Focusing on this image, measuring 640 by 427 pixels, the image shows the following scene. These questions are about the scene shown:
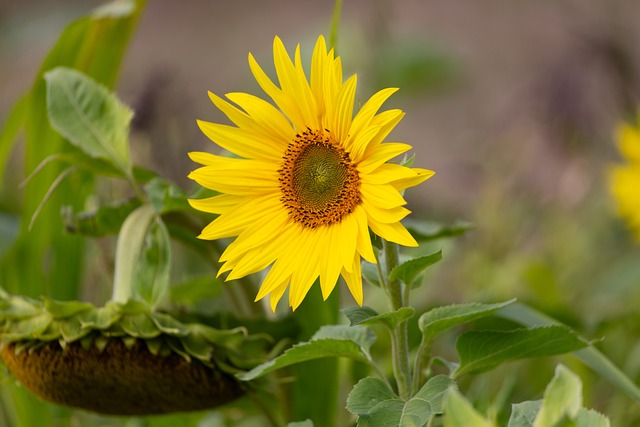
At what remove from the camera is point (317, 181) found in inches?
17.1

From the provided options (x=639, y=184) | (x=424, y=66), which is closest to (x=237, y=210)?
(x=639, y=184)

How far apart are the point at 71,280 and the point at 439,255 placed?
1.25 feet

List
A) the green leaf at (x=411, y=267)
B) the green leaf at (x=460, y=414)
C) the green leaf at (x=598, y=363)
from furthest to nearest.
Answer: the green leaf at (x=598, y=363), the green leaf at (x=411, y=267), the green leaf at (x=460, y=414)

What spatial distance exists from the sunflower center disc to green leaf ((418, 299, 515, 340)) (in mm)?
58

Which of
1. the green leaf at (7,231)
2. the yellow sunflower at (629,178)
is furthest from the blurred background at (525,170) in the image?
the green leaf at (7,231)

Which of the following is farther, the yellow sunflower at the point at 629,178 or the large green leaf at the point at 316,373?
the yellow sunflower at the point at 629,178

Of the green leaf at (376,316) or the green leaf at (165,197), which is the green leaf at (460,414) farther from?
the green leaf at (165,197)

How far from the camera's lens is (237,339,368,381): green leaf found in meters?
0.41

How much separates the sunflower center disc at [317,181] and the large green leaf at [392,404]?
75 mm

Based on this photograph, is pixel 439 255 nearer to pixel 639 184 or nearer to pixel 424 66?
pixel 639 184

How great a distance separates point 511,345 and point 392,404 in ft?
0.21

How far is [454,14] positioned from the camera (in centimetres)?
349

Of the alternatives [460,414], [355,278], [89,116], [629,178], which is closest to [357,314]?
[355,278]

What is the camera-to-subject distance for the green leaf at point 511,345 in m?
0.43
